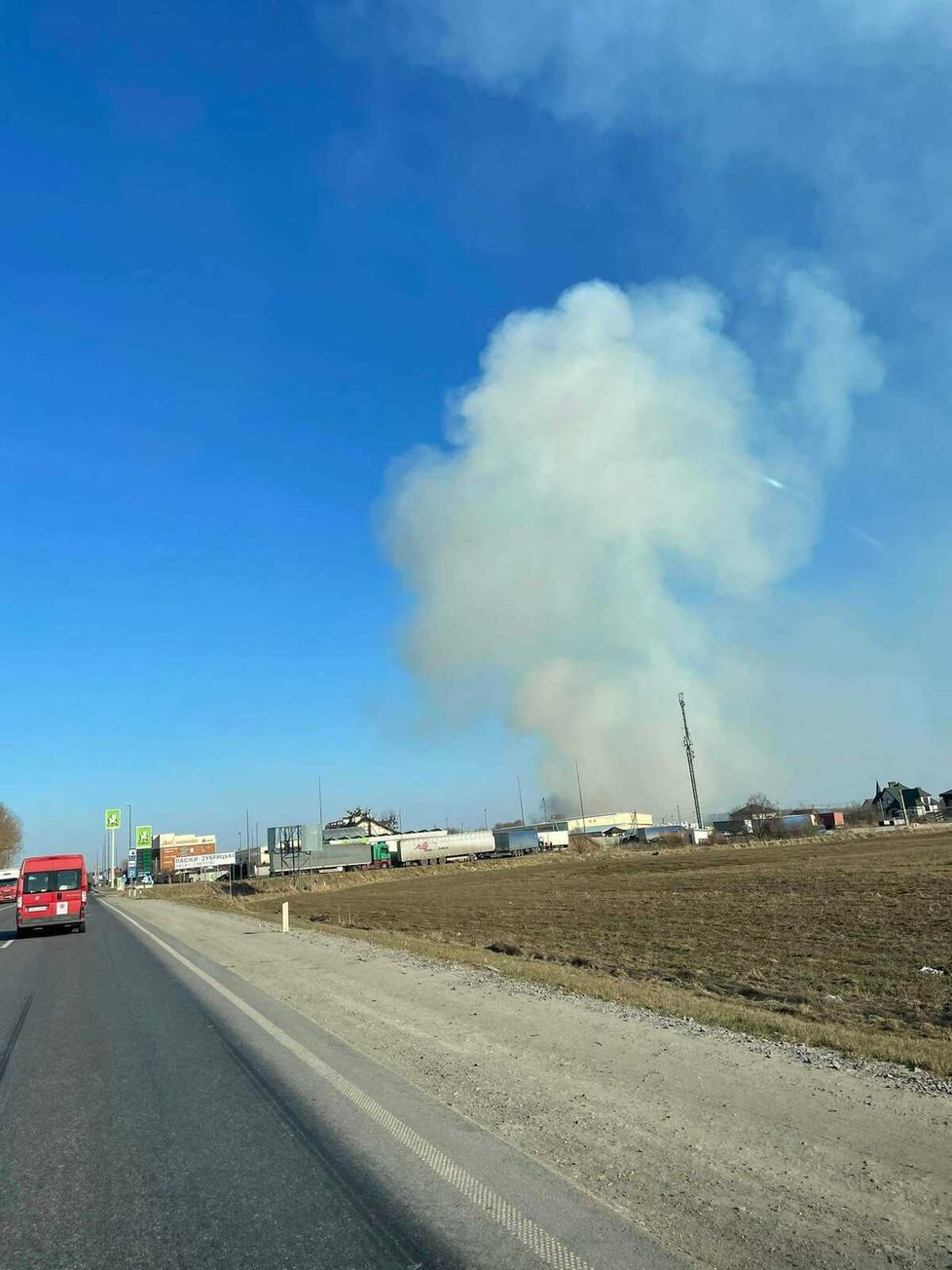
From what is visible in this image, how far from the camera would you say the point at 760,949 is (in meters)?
18.7

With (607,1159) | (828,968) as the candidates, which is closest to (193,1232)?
(607,1159)

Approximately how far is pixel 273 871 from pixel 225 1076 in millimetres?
106307

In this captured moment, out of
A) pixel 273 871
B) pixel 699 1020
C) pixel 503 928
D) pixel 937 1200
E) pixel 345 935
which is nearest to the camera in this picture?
pixel 937 1200

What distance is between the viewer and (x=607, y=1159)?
17.8 ft

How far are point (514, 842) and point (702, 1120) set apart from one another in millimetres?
135501

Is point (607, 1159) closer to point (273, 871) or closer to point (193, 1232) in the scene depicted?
point (193, 1232)

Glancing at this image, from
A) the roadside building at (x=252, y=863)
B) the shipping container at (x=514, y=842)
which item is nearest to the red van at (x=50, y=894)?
the roadside building at (x=252, y=863)

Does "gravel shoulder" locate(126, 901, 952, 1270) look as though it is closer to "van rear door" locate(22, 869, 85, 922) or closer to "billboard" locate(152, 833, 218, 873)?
"van rear door" locate(22, 869, 85, 922)

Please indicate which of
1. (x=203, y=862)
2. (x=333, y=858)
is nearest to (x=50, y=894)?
(x=333, y=858)

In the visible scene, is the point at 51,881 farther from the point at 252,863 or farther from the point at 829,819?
the point at 829,819

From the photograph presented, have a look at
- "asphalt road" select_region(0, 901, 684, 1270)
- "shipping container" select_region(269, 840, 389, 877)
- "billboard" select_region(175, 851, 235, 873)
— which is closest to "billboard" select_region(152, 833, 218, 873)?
"billboard" select_region(175, 851, 235, 873)

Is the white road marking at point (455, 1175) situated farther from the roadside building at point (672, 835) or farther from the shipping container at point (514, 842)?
the shipping container at point (514, 842)

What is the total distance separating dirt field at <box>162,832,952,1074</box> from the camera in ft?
34.2

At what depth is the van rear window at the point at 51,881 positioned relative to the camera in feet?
96.0
